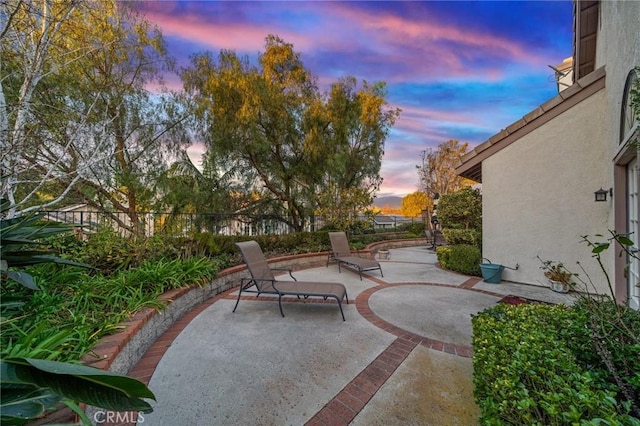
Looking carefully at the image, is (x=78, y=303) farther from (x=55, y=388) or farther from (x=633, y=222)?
(x=633, y=222)

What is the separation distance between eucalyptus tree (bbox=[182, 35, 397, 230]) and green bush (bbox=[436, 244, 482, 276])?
4492mm

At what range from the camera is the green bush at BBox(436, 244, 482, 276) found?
7094 mm

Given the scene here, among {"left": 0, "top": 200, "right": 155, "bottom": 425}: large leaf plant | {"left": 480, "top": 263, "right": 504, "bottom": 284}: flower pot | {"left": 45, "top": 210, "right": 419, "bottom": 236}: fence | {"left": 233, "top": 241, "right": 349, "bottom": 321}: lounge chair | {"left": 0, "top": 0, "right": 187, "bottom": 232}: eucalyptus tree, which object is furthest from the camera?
{"left": 0, "top": 0, "right": 187, "bottom": 232}: eucalyptus tree

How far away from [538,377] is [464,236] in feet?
25.7

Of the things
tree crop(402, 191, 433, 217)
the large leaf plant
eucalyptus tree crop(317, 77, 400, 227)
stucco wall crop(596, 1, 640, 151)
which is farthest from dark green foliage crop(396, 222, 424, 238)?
the large leaf plant

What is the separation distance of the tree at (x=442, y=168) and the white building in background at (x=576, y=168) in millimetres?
13209

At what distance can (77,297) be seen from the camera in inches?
122

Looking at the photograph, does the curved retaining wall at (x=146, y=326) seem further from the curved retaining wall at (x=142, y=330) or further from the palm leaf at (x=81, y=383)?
the palm leaf at (x=81, y=383)

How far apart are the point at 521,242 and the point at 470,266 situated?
54.8 inches

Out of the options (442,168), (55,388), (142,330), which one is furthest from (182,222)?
(442,168)

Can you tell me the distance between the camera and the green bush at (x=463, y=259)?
7094 millimetres

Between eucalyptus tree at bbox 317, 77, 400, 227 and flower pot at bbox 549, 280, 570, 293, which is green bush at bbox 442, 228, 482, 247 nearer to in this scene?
flower pot at bbox 549, 280, 570, 293

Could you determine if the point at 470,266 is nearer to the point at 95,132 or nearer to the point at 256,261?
the point at 256,261

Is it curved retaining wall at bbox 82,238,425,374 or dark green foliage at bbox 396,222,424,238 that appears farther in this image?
dark green foliage at bbox 396,222,424,238
